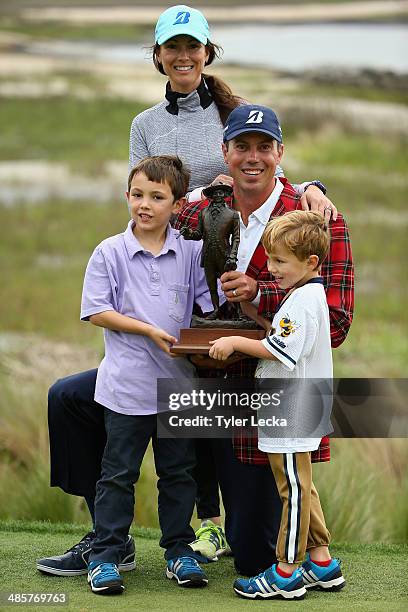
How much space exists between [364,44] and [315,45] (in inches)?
28.1

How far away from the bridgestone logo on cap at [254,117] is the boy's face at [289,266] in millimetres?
425

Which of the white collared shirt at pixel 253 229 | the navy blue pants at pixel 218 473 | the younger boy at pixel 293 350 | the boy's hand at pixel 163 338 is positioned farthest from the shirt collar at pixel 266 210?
the navy blue pants at pixel 218 473

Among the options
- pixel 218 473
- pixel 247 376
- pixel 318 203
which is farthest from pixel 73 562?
pixel 318 203

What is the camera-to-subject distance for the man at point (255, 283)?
12.4 ft

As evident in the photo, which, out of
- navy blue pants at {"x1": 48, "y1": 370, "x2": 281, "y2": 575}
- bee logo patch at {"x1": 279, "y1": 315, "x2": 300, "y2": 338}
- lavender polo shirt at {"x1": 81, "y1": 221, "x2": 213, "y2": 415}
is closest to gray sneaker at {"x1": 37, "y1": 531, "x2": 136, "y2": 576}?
→ navy blue pants at {"x1": 48, "y1": 370, "x2": 281, "y2": 575}

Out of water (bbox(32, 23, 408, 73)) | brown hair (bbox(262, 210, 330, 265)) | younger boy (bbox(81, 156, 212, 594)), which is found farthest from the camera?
water (bbox(32, 23, 408, 73))

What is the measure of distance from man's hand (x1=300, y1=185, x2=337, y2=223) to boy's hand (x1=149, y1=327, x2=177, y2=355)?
23.9 inches

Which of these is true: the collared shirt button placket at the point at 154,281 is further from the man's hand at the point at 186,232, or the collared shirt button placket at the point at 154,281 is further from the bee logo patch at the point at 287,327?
the bee logo patch at the point at 287,327

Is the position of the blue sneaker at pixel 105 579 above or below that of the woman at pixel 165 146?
below

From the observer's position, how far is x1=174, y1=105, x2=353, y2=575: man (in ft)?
12.4

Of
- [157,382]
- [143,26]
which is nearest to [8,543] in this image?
[157,382]

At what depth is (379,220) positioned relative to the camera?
13.5m

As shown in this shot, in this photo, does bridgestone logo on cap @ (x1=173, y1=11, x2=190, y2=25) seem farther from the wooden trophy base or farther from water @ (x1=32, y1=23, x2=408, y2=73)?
water @ (x1=32, y1=23, x2=408, y2=73)

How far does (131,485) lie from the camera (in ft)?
12.7
